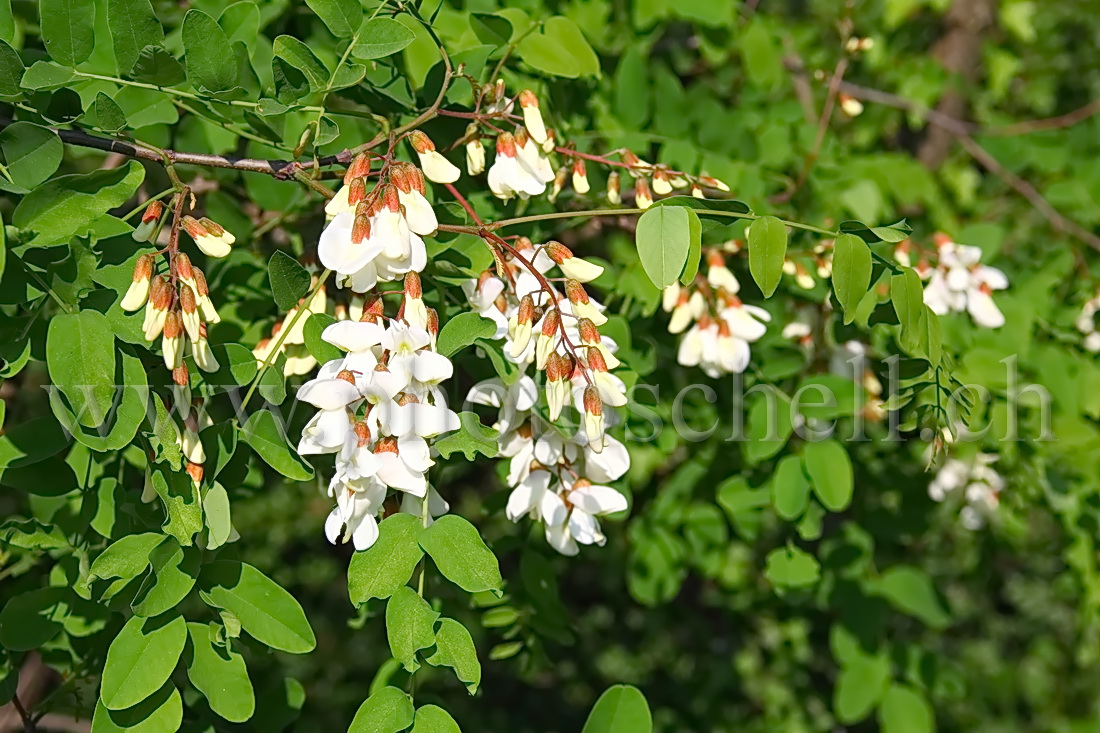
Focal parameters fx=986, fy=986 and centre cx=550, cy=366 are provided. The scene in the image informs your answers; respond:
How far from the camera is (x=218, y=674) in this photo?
36.2 inches

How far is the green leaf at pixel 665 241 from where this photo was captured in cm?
82

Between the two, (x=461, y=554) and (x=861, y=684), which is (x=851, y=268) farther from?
(x=861, y=684)

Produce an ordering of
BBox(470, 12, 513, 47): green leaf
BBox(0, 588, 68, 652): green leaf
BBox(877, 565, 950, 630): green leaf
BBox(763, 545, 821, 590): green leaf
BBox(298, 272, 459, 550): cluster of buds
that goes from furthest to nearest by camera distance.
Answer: BBox(877, 565, 950, 630): green leaf
BBox(763, 545, 821, 590): green leaf
BBox(470, 12, 513, 47): green leaf
BBox(0, 588, 68, 652): green leaf
BBox(298, 272, 459, 550): cluster of buds

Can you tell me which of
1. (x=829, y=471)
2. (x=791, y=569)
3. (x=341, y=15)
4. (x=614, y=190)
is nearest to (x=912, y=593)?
(x=791, y=569)

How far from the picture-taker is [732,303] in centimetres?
117

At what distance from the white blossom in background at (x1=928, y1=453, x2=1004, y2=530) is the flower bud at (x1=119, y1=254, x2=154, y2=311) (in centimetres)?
123

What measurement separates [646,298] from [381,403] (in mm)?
495

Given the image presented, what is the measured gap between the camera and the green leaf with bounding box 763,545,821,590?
1381 millimetres

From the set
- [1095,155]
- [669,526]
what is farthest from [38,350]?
[1095,155]

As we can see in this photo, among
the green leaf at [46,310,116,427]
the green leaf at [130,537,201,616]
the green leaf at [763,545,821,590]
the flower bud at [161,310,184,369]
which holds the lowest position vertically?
the green leaf at [763,545,821,590]

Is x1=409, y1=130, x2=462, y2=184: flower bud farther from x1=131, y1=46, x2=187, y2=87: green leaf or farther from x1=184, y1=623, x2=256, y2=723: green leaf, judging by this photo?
x1=184, y1=623, x2=256, y2=723: green leaf

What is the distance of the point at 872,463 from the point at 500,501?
740 millimetres

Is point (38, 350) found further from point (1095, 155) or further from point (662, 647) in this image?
point (662, 647)

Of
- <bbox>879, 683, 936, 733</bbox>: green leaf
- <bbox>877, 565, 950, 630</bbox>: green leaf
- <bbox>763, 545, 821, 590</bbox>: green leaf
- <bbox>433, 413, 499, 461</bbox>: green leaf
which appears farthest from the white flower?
<bbox>879, 683, 936, 733</bbox>: green leaf
